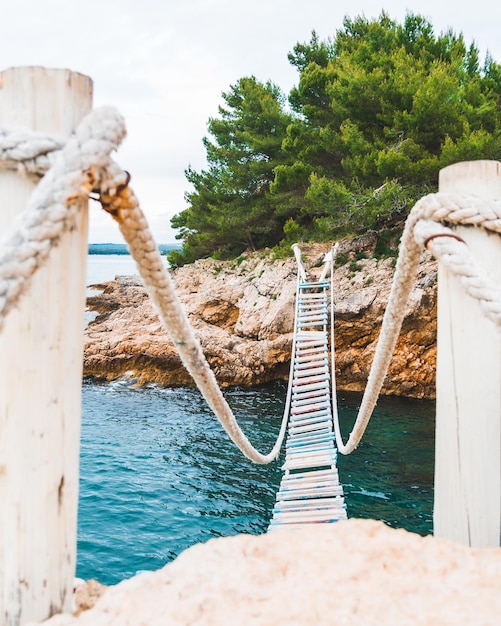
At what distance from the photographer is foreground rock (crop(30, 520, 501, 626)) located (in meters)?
1.32

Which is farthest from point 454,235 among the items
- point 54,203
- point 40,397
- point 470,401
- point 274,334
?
point 274,334

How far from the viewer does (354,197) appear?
42.5 feet

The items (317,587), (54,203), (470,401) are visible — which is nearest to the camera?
(54,203)

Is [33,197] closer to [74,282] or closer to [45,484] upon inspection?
[74,282]

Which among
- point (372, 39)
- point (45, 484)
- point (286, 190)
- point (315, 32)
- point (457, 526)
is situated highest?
point (315, 32)

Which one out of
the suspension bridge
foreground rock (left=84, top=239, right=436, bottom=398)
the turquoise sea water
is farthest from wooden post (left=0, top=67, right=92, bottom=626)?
foreground rock (left=84, top=239, right=436, bottom=398)

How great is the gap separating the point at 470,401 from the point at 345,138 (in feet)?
43.0

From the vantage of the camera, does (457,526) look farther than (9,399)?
Yes

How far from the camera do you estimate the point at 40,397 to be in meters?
1.27

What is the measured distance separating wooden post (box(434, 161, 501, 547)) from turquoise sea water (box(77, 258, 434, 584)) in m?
5.52

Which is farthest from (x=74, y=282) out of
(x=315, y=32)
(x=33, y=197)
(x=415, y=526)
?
(x=315, y=32)

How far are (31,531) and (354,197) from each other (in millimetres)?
12551

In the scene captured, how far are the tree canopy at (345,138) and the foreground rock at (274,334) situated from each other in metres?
1.58

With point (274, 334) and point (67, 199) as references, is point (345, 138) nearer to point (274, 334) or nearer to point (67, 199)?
point (274, 334)
